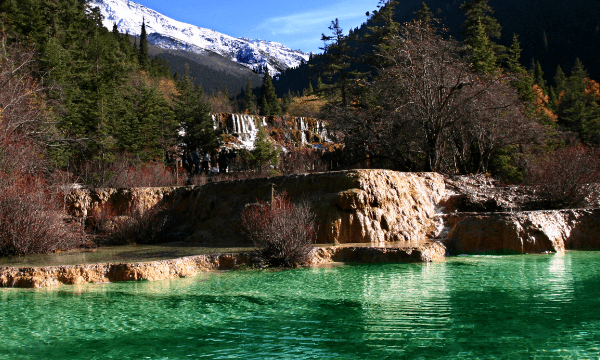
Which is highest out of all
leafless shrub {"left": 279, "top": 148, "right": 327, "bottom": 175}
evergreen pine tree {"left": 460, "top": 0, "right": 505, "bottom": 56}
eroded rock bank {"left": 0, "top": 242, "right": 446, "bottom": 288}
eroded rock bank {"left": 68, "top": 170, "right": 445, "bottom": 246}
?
evergreen pine tree {"left": 460, "top": 0, "right": 505, "bottom": 56}

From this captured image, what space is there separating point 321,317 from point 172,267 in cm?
454

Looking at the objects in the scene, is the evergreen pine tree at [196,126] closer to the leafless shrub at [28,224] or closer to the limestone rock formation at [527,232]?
the leafless shrub at [28,224]

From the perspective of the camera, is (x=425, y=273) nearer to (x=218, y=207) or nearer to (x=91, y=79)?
(x=218, y=207)

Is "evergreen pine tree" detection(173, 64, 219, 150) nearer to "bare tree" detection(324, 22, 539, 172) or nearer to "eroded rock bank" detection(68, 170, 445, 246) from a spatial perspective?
"bare tree" detection(324, 22, 539, 172)

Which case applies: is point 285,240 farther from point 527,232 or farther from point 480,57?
point 480,57

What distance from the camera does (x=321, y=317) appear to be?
18.7 ft

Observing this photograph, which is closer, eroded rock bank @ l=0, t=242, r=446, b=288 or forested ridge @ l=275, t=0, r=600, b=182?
eroded rock bank @ l=0, t=242, r=446, b=288

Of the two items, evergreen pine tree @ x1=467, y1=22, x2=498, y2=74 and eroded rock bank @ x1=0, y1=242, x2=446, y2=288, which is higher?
evergreen pine tree @ x1=467, y1=22, x2=498, y2=74

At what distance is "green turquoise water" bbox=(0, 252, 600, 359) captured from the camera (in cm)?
446

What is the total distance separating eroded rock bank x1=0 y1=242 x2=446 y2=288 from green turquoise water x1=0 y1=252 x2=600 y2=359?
1.45 ft

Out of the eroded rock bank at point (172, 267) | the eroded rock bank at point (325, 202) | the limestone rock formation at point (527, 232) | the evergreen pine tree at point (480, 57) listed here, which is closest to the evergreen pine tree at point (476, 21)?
the evergreen pine tree at point (480, 57)

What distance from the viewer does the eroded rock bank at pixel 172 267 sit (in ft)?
27.6

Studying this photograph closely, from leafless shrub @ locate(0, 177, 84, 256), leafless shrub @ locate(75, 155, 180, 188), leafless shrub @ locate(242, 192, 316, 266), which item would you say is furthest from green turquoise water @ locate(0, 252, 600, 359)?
leafless shrub @ locate(75, 155, 180, 188)

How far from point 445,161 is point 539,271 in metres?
13.7
